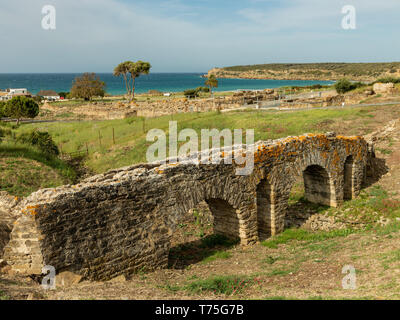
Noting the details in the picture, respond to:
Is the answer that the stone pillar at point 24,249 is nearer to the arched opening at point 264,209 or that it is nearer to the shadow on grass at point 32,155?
the arched opening at point 264,209

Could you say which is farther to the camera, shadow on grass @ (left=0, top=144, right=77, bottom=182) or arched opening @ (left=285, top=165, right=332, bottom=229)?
shadow on grass @ (left=0, top=144, right=77, bottom=182)

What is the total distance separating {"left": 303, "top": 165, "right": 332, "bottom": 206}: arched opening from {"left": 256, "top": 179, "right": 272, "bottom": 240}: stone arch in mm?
3316

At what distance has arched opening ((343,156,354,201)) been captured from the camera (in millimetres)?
15109

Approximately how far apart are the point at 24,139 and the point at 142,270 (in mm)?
19180

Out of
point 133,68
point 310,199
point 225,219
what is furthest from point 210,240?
point 133,68

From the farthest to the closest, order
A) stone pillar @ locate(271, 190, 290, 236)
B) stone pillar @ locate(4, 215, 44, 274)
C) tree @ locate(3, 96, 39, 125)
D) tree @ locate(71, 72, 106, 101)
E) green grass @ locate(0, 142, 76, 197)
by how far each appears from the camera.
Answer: tree @ locate(71, 72, 106, 101) → tree @ locate(3, 96, 39, 125) → green grass @ locate(0, 142, 76, 197) → stone pillar @ locate(271, 190, 290, 236) → stone pillar @ locate(4, 215, 44, 274)

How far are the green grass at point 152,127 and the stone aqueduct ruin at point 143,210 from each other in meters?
11.3

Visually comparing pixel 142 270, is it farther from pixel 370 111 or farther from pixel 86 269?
pixel 370 111

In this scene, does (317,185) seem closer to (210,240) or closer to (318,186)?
(318,186)

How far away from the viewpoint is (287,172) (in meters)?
12.3

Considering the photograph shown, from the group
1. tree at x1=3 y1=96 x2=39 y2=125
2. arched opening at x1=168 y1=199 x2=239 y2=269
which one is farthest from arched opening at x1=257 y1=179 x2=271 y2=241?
tree at x1=3 y1=96 x2=39 y2=125

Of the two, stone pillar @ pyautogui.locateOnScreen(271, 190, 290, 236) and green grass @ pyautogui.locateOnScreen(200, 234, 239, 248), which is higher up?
stone pillar @ pyautogui.locateOnScreen(271, 190, 290, 236)

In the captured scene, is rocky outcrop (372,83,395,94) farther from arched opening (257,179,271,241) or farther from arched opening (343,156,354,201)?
arched opening (257,179,271,241)
